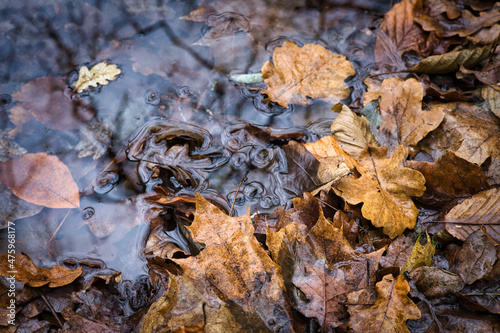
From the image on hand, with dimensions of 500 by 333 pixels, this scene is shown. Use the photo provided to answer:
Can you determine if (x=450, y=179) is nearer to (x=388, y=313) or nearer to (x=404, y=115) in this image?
(x=404, y=115)

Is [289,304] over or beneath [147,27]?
beneath

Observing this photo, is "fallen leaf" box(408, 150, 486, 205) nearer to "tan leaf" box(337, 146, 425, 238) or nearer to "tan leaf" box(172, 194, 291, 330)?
"tan leaf" box(337, 146, 425, 238)

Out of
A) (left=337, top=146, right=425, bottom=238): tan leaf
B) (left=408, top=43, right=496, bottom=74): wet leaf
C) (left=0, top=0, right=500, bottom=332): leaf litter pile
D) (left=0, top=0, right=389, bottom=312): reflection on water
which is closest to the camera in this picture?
(left=0, top=0, right=500, bottom=332): leaf litter pile

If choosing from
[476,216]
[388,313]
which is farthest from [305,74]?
[388,313]

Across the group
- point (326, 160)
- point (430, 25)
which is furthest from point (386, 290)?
point (430, 25)

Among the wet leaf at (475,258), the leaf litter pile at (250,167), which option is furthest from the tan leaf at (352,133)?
the wet leaf at (475,258)

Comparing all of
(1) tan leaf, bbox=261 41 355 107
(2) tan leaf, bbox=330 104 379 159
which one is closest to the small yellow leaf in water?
(1) tan leaf, bbox=261 41 355 107

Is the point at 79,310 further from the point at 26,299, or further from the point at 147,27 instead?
the point at 147,27
